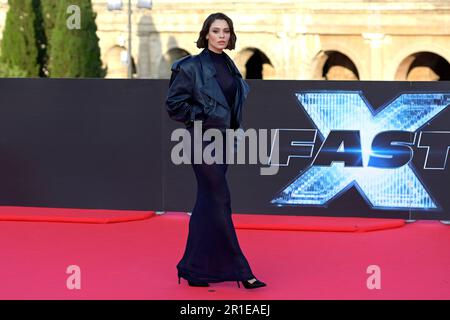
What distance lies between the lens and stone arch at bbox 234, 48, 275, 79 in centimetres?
4416

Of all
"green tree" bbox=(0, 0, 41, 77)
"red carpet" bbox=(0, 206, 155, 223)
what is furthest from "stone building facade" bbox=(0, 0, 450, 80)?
"red carpet" bbox=(0, 206, 155, 223)

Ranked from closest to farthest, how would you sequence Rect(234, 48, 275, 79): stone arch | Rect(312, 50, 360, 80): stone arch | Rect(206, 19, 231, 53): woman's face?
1. Rect(206, 19, 231, 53): woman's face
2. Rect(312, 50, 360, 80): stone arch
3. Rect(234, 48, 275, 79): stone arch

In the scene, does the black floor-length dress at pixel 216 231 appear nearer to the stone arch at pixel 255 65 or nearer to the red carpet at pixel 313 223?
the red carpet at pixel 313 223

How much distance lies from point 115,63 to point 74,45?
723 centimetres

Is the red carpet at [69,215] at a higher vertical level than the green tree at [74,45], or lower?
lower

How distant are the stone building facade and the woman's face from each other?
2967cm

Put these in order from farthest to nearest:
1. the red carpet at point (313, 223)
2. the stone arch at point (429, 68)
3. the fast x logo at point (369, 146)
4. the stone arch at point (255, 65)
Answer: the stone arch at point (255, 65), the stone arch at point (429, 68), the fast x logo at point (369, 146), the red carpet at point (313, 223)

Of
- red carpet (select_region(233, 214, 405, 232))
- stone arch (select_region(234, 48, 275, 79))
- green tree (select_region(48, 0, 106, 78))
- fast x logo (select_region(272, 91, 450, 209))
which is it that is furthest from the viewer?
stone arch (select_region(234, 48, 275, 79))

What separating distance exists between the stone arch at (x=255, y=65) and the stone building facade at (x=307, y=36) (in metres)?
0.06

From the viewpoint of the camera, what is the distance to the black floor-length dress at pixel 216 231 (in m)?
8.16

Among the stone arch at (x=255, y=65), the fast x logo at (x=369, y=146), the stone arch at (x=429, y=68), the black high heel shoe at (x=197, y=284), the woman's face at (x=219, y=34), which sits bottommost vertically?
the black high heel shoe at (x=197, y=284)

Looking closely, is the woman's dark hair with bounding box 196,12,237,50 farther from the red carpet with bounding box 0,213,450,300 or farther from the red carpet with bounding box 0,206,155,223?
the red carpet with bounding box 0,206,155,223

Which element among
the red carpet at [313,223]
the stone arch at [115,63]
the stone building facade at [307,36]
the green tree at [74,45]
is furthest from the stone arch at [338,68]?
the red carpet at [313,223]

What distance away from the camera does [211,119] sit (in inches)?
319
